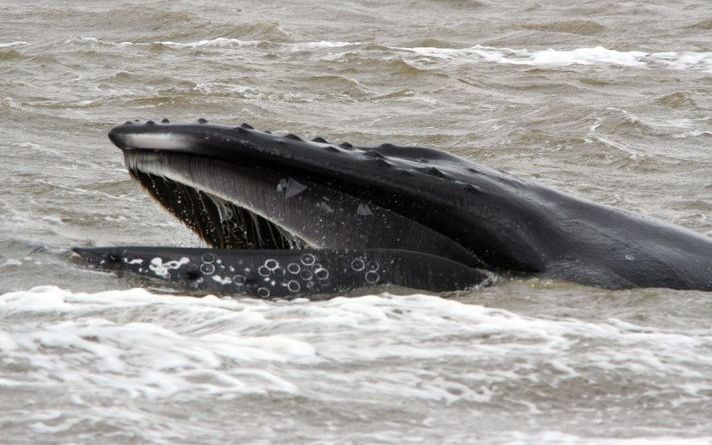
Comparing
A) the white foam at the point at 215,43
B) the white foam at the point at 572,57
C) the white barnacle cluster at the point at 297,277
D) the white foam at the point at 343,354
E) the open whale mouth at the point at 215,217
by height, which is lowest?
the white foam at the point at 343,354

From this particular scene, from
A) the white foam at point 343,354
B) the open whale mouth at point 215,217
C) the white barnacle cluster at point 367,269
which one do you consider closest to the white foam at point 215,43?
the open whale mouth at point 215,217

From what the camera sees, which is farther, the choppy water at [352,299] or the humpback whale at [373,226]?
the humpback whale at [373,226]

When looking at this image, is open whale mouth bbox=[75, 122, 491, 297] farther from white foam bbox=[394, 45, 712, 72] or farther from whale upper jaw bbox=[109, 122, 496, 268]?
white foam bbox=[394, 45, 712, 72]

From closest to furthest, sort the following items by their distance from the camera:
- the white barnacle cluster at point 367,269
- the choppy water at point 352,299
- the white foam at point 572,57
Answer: the choppy water at point 352,299
the white barnacle cluster at point 367,269
the white foam at point 572,57

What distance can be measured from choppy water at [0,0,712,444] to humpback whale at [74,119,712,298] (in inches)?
4.0

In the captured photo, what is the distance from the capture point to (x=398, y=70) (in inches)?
747

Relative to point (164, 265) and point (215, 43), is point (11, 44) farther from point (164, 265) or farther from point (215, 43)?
point (164, 265)

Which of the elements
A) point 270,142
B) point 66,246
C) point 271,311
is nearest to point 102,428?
point 271,311

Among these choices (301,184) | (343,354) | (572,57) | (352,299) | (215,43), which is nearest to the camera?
(343,354)

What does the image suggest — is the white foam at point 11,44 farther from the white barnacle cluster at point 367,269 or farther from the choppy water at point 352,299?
the white barnacle cluster at point 367,269

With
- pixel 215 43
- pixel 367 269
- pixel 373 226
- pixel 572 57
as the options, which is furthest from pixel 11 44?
pixel 367 269

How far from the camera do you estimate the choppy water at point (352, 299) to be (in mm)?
4230

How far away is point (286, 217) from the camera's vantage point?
18.5ft

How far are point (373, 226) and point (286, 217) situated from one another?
1.09ft
